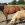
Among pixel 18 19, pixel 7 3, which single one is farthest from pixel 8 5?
pixel 18 19

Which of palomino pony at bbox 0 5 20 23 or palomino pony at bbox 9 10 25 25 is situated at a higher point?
palomino pony at bbox 0 5 20 23

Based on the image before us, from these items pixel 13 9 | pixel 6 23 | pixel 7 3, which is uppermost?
pixel 7 3

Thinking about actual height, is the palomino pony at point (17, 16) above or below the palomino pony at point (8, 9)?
below

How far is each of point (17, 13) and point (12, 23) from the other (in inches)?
8.5

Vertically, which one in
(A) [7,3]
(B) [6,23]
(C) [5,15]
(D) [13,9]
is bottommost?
(B) [6,23]

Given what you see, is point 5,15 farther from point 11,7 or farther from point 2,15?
point 11,7

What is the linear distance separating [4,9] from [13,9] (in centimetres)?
18

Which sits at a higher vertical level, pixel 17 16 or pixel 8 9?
pixel 8 9

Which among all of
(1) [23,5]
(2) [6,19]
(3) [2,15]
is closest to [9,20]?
(2) [6,19]

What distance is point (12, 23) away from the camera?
1.26 meters

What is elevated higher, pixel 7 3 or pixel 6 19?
pixel 7 3

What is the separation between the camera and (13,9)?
134 centimetres

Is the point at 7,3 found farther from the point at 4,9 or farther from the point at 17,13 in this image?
the point at 17,13

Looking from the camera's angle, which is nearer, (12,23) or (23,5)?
(12,23)
